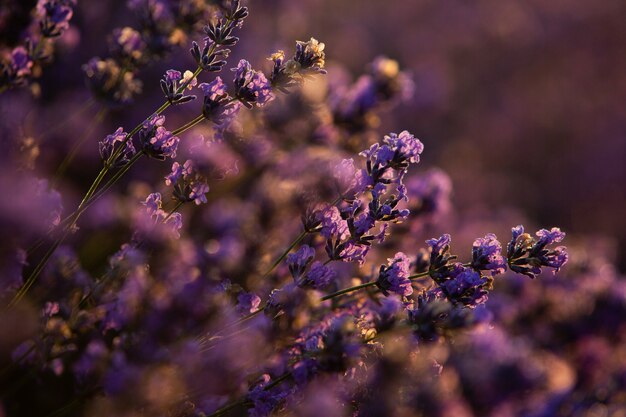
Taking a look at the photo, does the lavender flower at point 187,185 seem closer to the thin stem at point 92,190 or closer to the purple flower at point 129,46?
the thin stem at point 92,190

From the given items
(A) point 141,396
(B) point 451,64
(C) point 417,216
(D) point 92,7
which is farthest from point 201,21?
(B) point 451,64

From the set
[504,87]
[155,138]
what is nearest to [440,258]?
[155,138]

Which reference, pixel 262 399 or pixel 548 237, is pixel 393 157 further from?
pixel 262 399

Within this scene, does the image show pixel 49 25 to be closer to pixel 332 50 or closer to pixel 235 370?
pixel 235 370

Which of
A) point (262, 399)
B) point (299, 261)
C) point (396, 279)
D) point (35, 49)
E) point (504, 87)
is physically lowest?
point (262, 399)

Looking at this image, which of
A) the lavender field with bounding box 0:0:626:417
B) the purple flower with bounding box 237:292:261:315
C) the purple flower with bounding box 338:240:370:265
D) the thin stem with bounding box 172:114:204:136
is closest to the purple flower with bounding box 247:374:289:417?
the lavender field with bounding box 0:0:626:417

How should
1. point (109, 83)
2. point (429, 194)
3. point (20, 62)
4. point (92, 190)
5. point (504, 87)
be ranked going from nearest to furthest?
point (92, 190) → point (20, 62) → point (109, 83) → point (429, 194) → point (504, 87)
